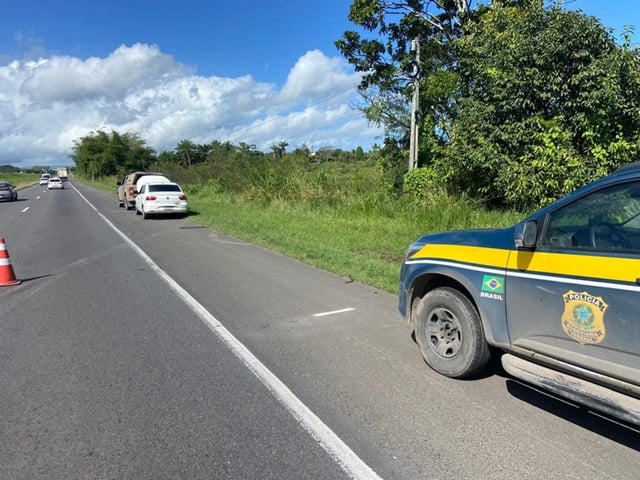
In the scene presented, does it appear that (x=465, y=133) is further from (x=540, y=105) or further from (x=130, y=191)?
(x=130, y=191)

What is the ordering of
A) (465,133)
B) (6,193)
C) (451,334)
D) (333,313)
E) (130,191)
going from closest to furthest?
1. (451,334)
2. (333,313)
3. (465,133)
4. (130,191)
5. (6,193)

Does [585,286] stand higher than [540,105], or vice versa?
[540,105]

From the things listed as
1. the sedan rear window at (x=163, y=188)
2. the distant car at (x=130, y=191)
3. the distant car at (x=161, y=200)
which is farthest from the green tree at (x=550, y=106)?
the distant car at (x=130, y=191)

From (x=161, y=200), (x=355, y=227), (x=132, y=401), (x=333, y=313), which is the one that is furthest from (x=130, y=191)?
(x=132, y=401)

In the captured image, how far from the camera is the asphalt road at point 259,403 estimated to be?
2.83m

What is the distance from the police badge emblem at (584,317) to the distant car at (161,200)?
17.9 m

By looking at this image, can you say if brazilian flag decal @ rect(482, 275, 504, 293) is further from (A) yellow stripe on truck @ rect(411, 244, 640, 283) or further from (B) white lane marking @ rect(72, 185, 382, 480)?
(B) white lane marking @ rect(72, 185, 382, 480)

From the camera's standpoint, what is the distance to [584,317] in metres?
2.95

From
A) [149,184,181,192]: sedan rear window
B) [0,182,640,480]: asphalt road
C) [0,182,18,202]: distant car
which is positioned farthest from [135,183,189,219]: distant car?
[0,182,18,202]: distant car

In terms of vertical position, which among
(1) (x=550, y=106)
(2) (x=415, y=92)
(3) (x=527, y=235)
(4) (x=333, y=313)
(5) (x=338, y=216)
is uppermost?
(2) (x=415, y=92)

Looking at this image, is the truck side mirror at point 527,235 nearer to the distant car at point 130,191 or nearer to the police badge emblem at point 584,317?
the police badge emblem at point 584,317

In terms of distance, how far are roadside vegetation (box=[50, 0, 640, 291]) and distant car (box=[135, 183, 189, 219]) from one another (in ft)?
4.46

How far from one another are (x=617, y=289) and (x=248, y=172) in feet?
77.5

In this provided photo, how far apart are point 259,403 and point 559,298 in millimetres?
2372
